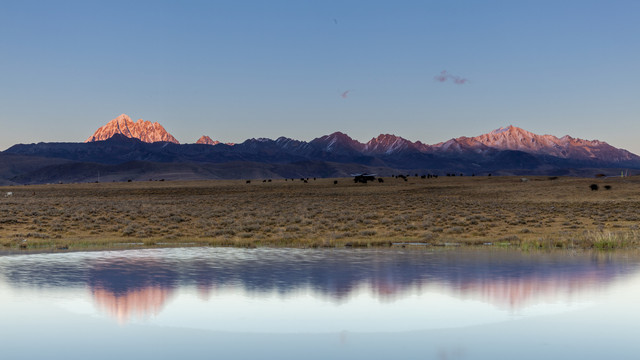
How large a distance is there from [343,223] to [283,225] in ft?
12.8

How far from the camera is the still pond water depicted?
1198 cm

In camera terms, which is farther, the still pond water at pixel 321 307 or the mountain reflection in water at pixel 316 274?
the mountain reflection in water at pixel 316 274

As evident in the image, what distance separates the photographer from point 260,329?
13531mm

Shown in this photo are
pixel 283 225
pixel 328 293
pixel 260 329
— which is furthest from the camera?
pixel 283 225

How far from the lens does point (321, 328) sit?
536 inches

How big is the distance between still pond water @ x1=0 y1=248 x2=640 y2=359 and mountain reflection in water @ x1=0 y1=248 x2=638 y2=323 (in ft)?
0.20

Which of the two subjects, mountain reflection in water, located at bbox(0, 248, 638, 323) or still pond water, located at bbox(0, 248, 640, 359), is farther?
mountain reflection in water, located at bbox(0, 248, 638, 323)

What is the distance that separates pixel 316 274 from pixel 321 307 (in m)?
5.14

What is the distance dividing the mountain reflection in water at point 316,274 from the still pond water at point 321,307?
0.06m

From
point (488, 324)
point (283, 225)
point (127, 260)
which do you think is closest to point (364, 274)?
point (488, 324)

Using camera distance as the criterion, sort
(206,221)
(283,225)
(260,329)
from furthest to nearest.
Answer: (206,221)
(283,225)
(260,329)

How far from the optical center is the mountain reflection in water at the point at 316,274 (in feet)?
57.0

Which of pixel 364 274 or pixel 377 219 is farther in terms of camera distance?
pixel 377 219

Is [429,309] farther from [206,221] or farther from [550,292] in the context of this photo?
[206,221]
